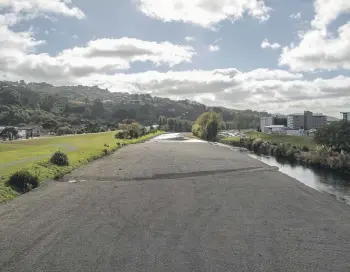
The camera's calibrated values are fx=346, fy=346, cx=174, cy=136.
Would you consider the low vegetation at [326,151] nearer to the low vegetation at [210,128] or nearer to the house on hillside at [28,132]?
the low vegetation at [210,128]

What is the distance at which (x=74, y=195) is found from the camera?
26500 millimetres

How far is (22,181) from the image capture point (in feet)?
92.9

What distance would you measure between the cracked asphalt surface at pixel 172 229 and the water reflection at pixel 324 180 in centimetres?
612

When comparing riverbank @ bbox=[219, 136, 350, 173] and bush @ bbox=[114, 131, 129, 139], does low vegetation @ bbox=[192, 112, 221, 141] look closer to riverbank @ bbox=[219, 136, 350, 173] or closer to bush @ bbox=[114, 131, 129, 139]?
bush @ bbox=[114, 131, 129, 139]

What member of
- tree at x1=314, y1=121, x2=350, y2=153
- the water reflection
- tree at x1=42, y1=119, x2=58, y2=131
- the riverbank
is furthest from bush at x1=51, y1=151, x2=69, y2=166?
tree at x1=42, y1=119, x2=58, y2=131

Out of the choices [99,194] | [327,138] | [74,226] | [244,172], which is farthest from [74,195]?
[327,138]

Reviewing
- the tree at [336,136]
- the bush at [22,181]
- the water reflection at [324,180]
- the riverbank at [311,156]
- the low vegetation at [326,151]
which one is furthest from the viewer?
the tree at [336,136]

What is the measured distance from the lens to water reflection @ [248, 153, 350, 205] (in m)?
35.1

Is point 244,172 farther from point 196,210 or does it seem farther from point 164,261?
point 164,261

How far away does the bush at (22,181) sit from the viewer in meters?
27.8

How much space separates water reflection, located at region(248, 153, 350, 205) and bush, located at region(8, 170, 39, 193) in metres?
27.1

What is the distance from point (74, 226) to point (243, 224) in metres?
9.32

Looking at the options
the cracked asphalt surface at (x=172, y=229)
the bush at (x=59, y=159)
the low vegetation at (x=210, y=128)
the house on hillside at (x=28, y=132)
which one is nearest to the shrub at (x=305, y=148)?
the cracked asphalt surface at (x=172, y=229)

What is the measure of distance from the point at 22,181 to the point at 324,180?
34.4 metres
